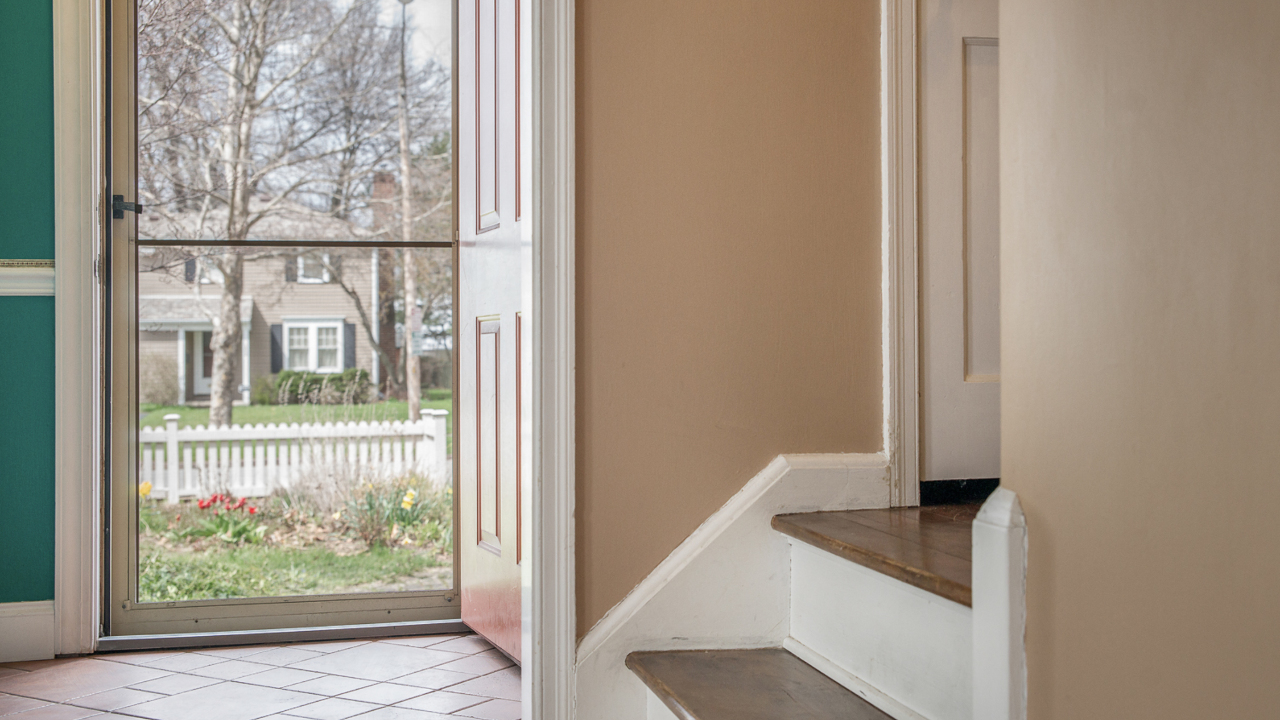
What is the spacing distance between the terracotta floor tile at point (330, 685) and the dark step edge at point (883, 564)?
1.26 m

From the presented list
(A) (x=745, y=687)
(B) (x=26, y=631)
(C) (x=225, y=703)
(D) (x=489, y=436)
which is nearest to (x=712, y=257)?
(A) (x=745, y=687)

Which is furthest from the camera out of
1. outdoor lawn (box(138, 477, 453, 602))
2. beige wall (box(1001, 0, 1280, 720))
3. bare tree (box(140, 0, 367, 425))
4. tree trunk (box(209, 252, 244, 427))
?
tree trunk (box(209, 252, 244, 427))

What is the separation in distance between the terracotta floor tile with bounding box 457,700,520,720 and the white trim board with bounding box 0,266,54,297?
178cm

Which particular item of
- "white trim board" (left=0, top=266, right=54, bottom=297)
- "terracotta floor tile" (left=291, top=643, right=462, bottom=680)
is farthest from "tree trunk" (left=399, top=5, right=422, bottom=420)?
"terracotta floor tile" (left=291, top=643, right=462, bottom=680)

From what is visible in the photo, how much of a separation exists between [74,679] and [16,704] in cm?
18

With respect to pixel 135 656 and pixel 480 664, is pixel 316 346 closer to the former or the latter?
pixel 135 656

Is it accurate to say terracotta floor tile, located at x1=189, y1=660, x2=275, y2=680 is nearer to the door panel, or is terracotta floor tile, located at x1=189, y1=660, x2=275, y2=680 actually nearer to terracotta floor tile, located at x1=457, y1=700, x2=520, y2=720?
terracotta floor tile, located at x1=457, y1=700, x2=520, y2=720

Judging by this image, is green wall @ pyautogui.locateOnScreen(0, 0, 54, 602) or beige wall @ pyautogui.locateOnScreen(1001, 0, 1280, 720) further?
green wall @ pyautogui.locateOnScreen(0, 0, 54, 602)

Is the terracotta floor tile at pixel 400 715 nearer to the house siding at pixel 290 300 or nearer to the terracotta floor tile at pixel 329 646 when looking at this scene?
the terracotta floor tile at pixel 329 646

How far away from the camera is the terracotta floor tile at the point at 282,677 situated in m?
2.13

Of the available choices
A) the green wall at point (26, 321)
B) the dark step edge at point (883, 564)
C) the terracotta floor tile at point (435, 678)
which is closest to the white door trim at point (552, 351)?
the dark step edge at point (883, 564)

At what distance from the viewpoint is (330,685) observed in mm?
2109

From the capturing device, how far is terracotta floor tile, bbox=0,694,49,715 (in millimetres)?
1977

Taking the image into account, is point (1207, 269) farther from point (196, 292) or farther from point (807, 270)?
Answer: point (196, 292)
